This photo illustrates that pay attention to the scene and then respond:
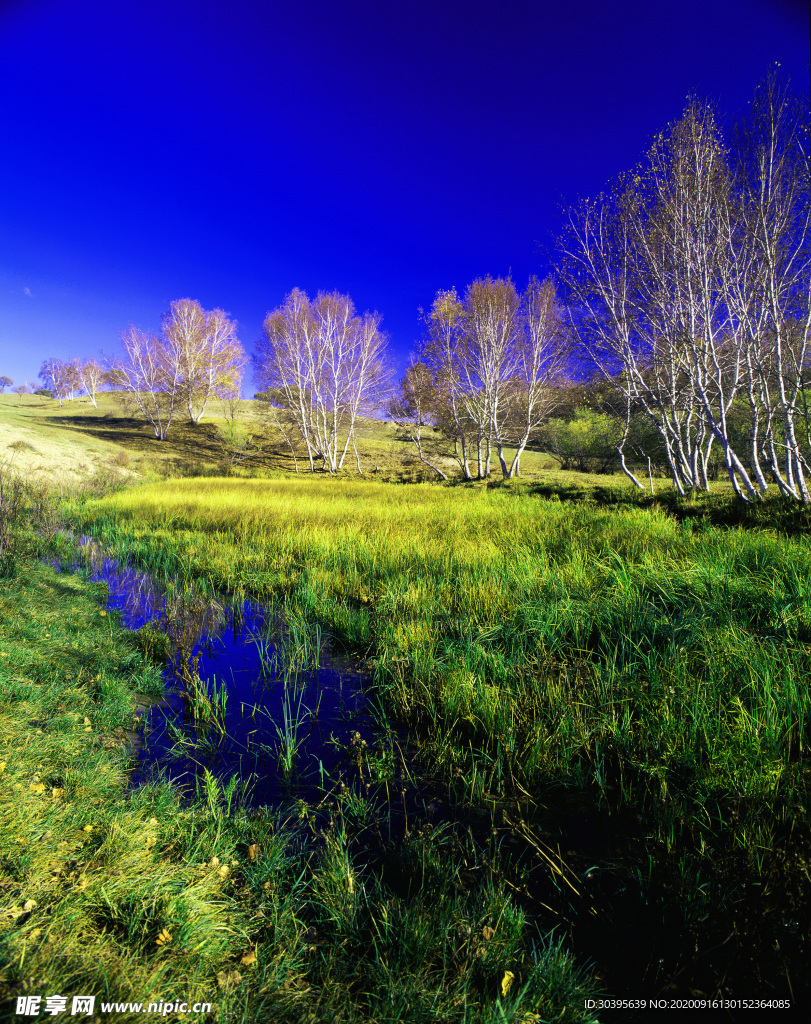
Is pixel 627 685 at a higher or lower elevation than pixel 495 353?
lower

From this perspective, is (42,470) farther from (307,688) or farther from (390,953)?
(390,953)

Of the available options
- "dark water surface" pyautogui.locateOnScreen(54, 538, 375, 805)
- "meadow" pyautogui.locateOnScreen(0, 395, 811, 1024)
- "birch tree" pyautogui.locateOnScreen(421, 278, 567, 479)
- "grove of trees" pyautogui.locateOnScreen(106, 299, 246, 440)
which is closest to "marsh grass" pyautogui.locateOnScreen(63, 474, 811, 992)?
"meadow" pyautogui.locateOnScreen(0, 395, 811, 1024)

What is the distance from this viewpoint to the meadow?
1549mm

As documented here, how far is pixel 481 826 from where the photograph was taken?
2.48m

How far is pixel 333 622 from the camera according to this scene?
17.5 feet

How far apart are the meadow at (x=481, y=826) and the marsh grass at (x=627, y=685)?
2 centimetres

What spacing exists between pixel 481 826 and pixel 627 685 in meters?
1.52

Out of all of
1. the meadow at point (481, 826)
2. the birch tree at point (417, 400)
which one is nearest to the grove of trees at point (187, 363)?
the birch tree at point (417, 400)

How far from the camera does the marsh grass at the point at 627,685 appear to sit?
1829mm

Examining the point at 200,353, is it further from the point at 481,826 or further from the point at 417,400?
the point at 481,826

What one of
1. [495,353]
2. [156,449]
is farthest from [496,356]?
[156,449]

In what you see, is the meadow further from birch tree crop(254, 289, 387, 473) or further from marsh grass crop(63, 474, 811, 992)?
birch tree crop(254, 289, 387, 473)

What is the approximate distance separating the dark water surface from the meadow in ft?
0.71

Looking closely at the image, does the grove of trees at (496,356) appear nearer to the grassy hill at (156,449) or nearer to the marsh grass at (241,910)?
the grassy hill at (156,449)
